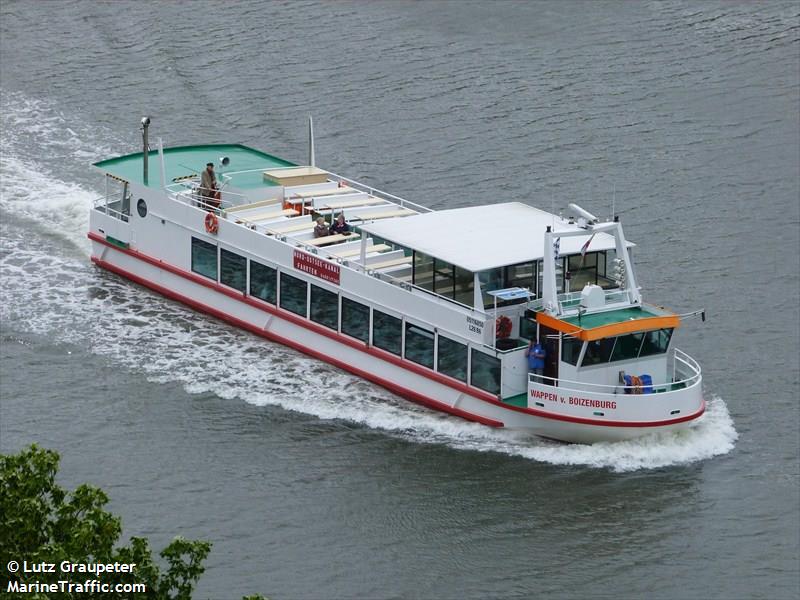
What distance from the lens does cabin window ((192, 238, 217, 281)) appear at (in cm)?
4475

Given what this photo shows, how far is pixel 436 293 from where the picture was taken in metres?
38.7

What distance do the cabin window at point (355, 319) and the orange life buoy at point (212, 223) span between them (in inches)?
196

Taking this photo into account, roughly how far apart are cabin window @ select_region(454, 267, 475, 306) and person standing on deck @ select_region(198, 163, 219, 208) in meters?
9.20

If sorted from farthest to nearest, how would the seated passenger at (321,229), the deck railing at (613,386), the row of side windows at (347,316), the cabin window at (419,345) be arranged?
the seated passenger at (321,229), the cabin window at (419,345), the row of side windows at (347,316), the deck railing at (613,386)

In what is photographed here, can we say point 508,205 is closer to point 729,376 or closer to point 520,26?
point 729,376

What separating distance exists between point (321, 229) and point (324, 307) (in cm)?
220

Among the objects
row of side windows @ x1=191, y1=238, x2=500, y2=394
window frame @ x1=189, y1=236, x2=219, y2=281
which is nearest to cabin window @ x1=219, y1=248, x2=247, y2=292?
row of side windows @ x1=191, y1=238, x2=500, y2=394

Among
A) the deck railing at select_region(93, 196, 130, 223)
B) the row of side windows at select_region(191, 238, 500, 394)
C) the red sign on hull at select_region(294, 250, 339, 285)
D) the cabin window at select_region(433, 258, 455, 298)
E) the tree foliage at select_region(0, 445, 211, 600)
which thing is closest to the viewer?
the tree foliage at select_region(0, 445, 211, 600)

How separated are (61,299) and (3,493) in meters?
24.7

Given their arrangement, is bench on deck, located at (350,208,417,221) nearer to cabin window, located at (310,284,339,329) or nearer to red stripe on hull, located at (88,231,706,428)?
cabin window, located at (310,284,339,329)

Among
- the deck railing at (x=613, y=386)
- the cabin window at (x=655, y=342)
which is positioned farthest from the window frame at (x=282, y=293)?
the cabin window at (x=655, y=342)

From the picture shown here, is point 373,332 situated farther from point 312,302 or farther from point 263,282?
point 263,282

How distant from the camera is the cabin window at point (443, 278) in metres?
38.6

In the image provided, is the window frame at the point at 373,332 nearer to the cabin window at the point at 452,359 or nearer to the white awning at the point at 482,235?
the cabin window at the point at 452,359
